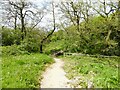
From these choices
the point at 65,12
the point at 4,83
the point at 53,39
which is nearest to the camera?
the point at 4,83

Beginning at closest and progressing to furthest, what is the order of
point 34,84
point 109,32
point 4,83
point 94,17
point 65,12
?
1. point 4,83
2. point 34,84
3. point 109,32
4. point 94,17
5. point 65,12

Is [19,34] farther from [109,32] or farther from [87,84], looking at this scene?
[87,84]

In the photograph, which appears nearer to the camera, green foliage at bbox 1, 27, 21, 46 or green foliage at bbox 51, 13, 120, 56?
green foliage at bbox 51, 13, 120, 56

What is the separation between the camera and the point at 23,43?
23969 millimetres

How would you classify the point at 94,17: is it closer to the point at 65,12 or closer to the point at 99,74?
the point at 65,12

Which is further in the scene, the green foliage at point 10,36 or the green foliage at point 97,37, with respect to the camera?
the green foliage at point 10,36

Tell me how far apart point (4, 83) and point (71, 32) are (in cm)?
1961

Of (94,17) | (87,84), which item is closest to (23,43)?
(94,17)

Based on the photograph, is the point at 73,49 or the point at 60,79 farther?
the point at 73,49

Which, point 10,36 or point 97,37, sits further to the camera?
point 10,36

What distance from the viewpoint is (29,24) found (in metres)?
29.5

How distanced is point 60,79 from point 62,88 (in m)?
1.52

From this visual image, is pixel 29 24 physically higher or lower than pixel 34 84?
higher

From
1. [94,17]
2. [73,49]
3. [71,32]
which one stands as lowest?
[73,49]
